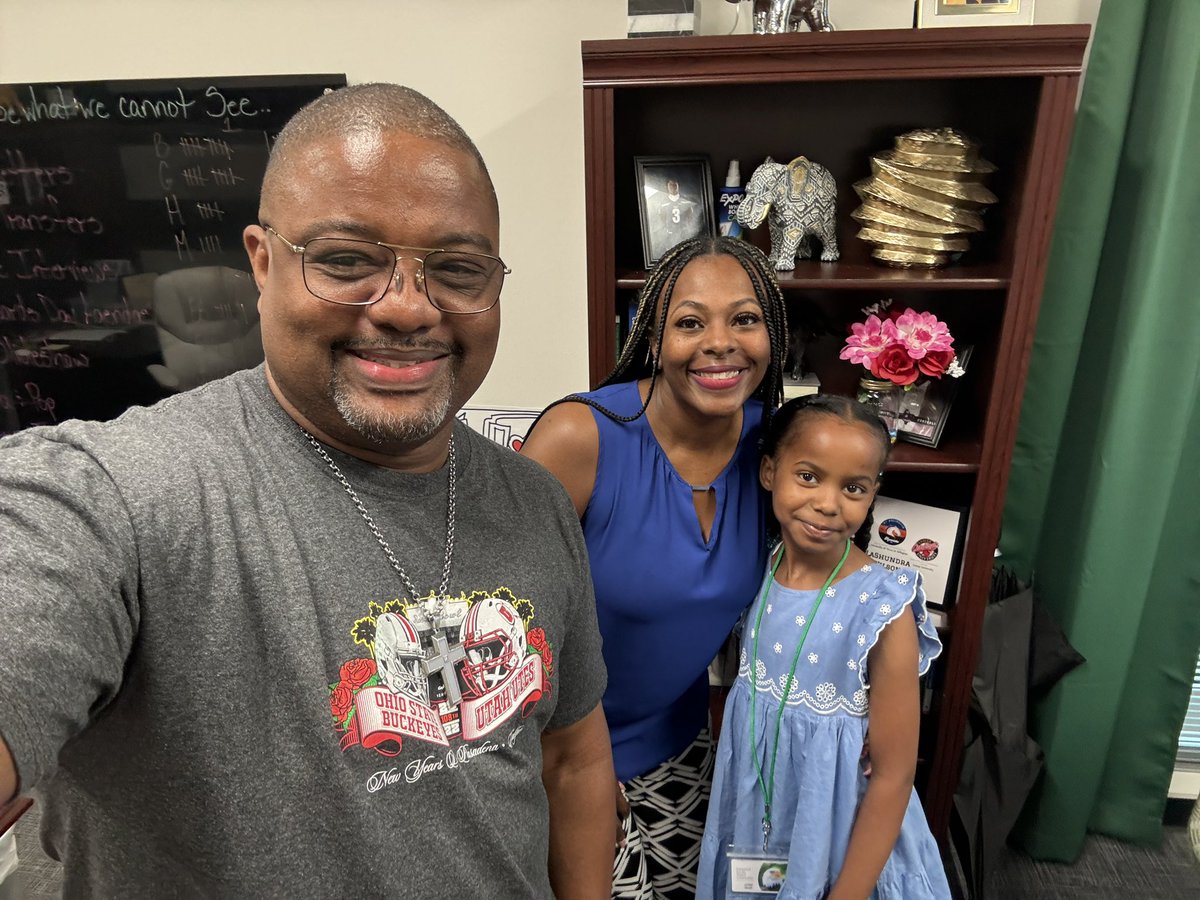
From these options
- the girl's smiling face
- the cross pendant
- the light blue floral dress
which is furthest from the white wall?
the cross pendant

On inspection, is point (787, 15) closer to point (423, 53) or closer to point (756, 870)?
point (423, 53)

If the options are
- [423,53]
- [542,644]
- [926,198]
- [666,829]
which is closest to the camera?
[542,644]

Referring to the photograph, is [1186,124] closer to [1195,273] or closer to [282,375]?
[1195,273]

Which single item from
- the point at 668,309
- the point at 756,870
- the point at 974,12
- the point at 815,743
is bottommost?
the point at 756,870

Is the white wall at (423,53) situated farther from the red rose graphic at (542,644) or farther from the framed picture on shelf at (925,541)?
the red rose graphic at (542,644)

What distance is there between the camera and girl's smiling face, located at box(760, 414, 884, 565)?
1.21 metres

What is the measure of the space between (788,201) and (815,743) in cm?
116

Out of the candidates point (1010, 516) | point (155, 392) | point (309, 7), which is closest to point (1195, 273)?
point (1010, 516)

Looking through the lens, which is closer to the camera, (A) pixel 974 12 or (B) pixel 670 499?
(B) pixel 670 499

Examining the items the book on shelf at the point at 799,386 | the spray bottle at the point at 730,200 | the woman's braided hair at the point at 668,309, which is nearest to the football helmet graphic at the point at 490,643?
the woman's braided hair at the point at 668,309

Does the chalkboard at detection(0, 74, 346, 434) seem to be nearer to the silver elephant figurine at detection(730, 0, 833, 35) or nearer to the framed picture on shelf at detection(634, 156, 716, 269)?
the framed picture on shelf at detection(634, 156, 716, 269)

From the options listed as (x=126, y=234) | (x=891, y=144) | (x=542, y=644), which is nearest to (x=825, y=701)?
(x=542, y=644)

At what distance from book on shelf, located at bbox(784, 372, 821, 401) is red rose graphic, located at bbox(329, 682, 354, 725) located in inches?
52.4

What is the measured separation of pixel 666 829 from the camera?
1.37 m
